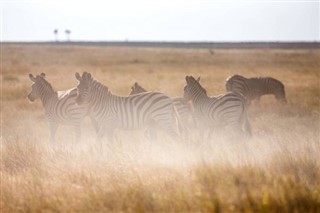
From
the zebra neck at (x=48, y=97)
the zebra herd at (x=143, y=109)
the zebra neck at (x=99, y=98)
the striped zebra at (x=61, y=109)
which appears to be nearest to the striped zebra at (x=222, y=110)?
the zebra herd at (x=143, y=109)

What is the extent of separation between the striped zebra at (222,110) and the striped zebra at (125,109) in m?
1.00

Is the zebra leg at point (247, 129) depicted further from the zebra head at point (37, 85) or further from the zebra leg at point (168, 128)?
the zebra head at point (37, 85)

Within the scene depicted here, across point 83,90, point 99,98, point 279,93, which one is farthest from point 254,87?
point 83,90

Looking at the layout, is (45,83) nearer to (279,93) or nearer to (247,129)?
(247,129)

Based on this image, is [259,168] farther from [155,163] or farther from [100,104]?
[100,104]

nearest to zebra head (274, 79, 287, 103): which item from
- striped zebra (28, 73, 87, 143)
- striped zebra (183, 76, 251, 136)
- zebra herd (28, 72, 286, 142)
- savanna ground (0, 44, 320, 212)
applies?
zebra herd (28, 72, 286, 142)

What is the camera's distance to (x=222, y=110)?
406 inches

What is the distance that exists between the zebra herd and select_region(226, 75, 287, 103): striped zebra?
5.04m

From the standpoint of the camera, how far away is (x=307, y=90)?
1934cm

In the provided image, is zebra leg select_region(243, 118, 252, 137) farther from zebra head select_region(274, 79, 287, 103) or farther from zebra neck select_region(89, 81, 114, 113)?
zebra head select_region(274, 79, 287, 103)

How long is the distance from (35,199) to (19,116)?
9.27 m

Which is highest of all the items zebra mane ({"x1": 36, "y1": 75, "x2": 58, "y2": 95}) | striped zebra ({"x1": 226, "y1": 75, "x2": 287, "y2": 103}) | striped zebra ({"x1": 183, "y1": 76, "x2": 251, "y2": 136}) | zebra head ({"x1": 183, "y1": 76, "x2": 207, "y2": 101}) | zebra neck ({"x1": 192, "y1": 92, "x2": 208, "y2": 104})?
striped zebra ({"x1": 226, "y1": 75, "x2": 287, "y2": 103})

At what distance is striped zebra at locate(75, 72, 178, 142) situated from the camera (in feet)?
32.0

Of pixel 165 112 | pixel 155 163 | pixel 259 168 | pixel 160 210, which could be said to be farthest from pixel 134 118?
pixel 160 210
